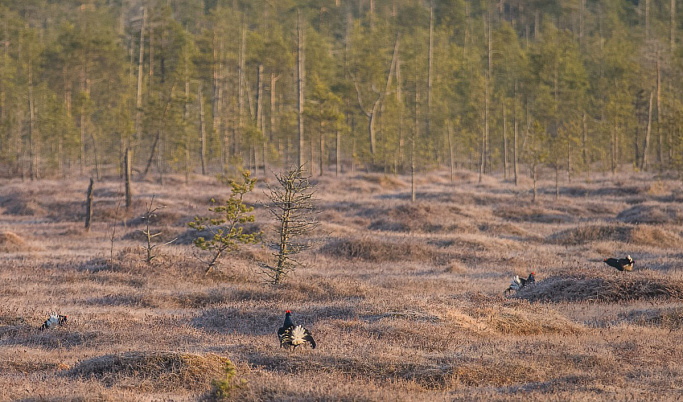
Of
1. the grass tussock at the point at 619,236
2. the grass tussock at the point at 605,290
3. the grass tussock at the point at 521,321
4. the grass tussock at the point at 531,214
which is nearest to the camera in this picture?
the grass tussock at the point at 521,321

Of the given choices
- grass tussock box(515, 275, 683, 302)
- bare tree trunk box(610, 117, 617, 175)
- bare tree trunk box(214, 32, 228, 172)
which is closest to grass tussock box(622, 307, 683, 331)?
grass tussock box(515, 275, 683, 302)

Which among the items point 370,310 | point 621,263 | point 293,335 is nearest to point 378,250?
point 621,263

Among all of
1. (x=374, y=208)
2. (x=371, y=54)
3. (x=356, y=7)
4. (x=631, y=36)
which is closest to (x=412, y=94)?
(x=371, y=54)

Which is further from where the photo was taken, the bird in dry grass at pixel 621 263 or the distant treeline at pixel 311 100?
the distant treeline at pixel 311 100

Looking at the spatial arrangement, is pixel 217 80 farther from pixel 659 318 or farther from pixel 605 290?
pixel 659 318

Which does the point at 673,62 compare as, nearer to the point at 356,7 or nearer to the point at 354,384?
the point at 354,384

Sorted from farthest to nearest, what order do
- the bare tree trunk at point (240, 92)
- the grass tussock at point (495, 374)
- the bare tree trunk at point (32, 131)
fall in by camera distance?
the bare tree trunk at point (240, 92)
the bare tree trunk at point (32, 131)
the grass tussock at point (495, 374)

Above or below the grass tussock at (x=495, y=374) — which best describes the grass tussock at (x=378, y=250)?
below

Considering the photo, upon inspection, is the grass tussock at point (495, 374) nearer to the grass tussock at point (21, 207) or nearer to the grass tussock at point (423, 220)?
the grass tussock at point (423, 220)

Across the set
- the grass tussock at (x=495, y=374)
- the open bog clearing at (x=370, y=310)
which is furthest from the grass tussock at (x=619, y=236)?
the grass tussock at (x=495, y=374)

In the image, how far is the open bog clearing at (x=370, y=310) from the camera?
10852 millimetres

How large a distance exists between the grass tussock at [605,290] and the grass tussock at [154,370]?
1126cm

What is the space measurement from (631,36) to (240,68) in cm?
6169

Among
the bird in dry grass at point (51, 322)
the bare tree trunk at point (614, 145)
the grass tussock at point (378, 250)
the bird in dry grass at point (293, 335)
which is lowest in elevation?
the grass tussock at point (378, 250)
